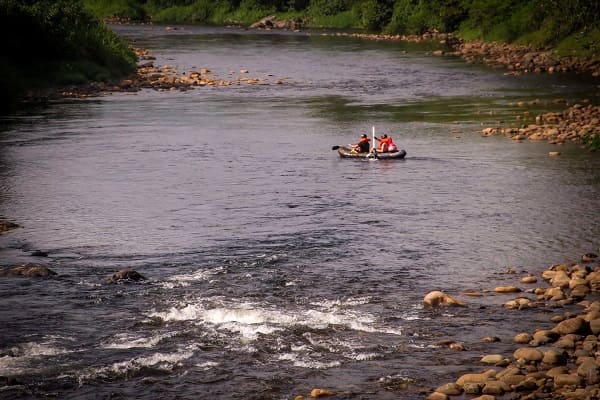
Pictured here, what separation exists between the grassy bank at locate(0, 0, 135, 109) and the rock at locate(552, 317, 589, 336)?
4075cm

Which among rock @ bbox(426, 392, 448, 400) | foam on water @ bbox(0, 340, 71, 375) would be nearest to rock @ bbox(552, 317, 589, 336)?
rock @ bbox(426, 392, 448, 400)

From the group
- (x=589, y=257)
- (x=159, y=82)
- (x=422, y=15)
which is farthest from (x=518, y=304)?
(x=422, y=15)

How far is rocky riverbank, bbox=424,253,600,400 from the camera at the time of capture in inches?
596

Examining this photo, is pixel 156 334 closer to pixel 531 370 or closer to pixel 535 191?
pixel 531 370

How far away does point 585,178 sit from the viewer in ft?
104

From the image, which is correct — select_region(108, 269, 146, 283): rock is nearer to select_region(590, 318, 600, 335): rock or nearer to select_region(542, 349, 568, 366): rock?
select_region(542, 349, 568, 366): rock

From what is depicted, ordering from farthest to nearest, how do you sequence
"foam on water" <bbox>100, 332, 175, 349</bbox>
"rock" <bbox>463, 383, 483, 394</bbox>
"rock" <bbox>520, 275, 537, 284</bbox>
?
"rock" <bbox>520, 275, 537, 284</bbox>
"foam on water" <bbox>100, 332, 175, 349</bbox>
"rock" <bbox>463, 383, 483, 394</bbox>

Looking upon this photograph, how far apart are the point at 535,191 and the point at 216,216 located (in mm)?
9991

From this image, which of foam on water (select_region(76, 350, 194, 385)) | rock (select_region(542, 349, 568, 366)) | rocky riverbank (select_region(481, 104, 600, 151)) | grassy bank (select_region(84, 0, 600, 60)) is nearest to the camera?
rock (select_region(542, 349, 568, 366))

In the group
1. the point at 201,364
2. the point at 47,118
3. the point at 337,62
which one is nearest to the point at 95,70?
the point at 47,118

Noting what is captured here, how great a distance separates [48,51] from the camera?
58.8 metres

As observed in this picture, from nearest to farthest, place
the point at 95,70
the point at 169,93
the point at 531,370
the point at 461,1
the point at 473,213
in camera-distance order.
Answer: the point at 531,370 < the point at 473,213 < the point at 169,93 < the point at 95,70 < the point at 461,1

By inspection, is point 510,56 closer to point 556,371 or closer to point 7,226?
point 7,226

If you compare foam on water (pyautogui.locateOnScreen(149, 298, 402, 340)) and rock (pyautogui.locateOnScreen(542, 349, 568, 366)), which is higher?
rock (pyautogui.locateOnScreen(542, 349, 568, 366))
